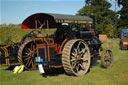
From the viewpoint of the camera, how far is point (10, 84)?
22.7 ft

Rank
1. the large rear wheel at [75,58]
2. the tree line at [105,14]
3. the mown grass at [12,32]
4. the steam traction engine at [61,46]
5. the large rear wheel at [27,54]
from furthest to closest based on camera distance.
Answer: the tree line at [105,14] → the mown grass at [12,32] → the large rear wheel at [27,54] → the steam traction engine at [61,46] → the large rear wheel at [75,58]

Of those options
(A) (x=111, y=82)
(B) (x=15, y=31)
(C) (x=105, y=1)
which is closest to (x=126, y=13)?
(C) (x=105, y=1)

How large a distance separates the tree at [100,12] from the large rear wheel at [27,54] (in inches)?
1451

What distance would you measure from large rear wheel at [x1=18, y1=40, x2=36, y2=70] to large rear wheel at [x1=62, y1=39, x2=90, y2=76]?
253 cm

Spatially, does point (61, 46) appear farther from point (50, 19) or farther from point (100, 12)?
point (100, 12)

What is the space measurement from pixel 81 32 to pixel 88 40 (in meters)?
0.80

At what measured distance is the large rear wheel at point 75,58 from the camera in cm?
716

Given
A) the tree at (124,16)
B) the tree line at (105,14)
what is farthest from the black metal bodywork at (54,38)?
the tree at (124,16)

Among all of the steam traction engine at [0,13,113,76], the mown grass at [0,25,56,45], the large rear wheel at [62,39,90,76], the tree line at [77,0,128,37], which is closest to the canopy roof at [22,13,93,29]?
the steam traction engine at [0,13,113,76]

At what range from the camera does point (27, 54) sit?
9.76 m

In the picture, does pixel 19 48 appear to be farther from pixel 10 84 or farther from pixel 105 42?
pixel 105 42

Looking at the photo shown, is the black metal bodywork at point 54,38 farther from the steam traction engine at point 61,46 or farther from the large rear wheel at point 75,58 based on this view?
the large rear wheel at point 75,58

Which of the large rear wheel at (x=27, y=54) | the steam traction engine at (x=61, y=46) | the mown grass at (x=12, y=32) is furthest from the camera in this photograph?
the mown grass at (x=12, y=32)

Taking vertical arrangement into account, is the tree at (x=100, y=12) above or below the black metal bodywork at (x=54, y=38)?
above
